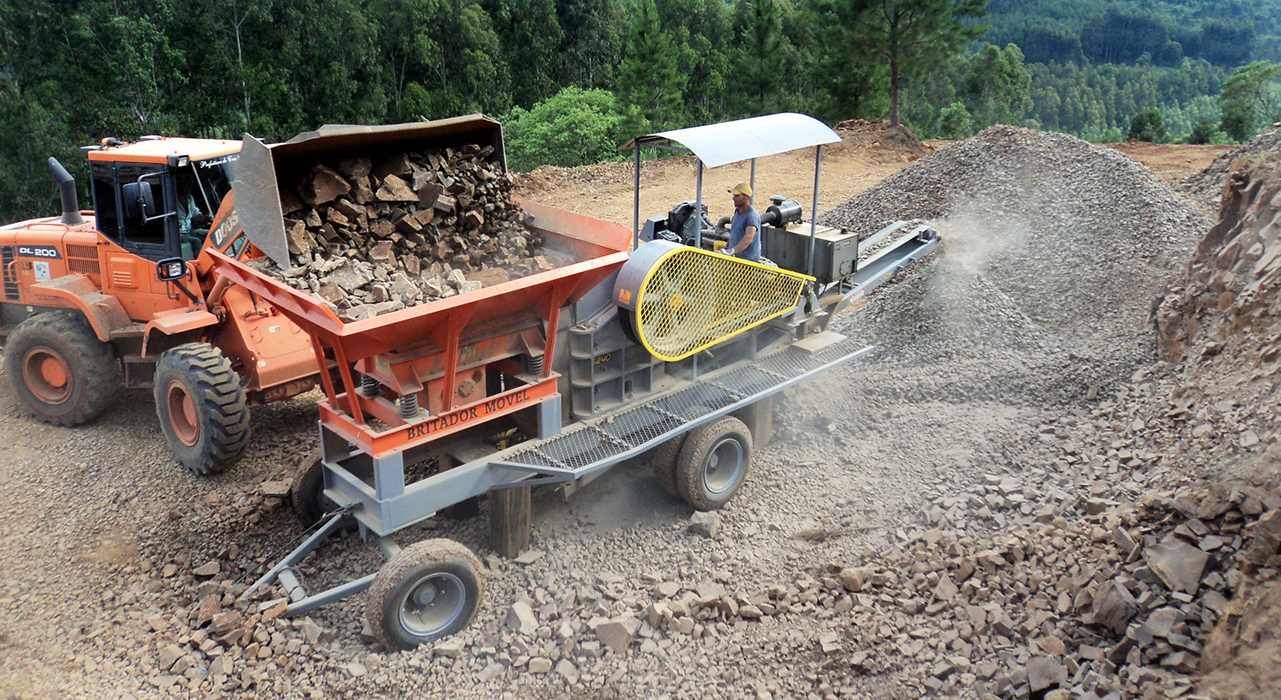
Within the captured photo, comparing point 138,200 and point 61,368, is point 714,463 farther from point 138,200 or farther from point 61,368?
point 61,368

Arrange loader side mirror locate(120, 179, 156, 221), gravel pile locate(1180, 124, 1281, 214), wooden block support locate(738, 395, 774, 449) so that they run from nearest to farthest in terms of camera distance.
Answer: wooden block support locate(738, 395, 774, 449), loader side mirror locate(120, 179, 156, 221), gravel pile locate(1180, 124, 1281, 214)

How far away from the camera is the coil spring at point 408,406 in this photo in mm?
5180

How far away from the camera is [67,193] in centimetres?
830

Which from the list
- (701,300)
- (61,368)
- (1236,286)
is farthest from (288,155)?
(1236,286)

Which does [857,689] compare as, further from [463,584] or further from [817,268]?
[817,268]

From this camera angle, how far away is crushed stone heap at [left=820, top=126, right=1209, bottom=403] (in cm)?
A: 813

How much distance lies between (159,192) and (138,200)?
0.21 m

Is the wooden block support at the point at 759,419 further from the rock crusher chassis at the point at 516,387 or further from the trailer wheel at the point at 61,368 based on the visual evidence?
the trailer wheel at the point at 61,368

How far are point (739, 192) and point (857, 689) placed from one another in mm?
3704

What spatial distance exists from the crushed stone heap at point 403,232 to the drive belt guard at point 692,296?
2.36ft

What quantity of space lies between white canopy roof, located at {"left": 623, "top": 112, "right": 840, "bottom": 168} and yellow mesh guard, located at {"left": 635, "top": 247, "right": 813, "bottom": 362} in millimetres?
692

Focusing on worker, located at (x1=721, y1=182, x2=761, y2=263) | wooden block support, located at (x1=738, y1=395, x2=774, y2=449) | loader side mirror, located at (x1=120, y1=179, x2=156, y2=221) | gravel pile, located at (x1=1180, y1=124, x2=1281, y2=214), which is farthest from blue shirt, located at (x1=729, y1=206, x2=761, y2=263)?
gravel pile, located at (x1=1180, y1=124, x2=1281, y2=214)

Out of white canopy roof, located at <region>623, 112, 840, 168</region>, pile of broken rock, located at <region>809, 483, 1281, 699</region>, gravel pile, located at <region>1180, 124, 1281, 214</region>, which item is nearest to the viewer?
pile of broken rock, located at <region>809, 483, 1281, 699</region>

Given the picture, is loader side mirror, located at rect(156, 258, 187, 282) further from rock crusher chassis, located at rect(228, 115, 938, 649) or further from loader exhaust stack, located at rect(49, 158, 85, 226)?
rock crusher chassis, located at rect(228, 115, 938, 649)
